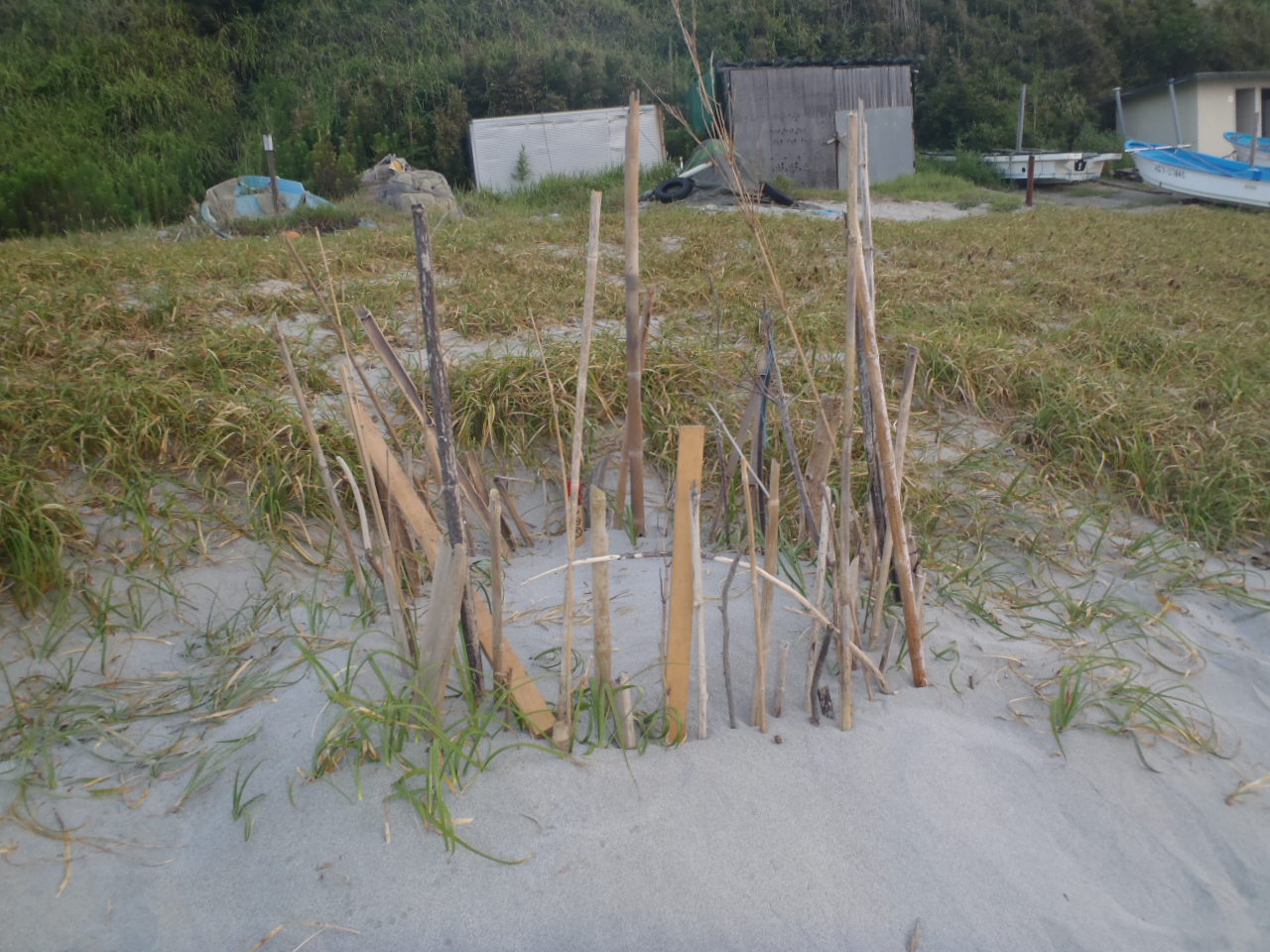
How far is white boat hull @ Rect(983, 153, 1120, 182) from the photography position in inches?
708

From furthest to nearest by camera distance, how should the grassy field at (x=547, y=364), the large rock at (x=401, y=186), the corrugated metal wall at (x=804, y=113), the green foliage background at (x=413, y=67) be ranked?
1. the corrugated metal wall at (x=804, y=113)
2. the green foliage background at (x=413, y=67)
3. the large rock at (x=401, y=186)
4. the grassy field at (x=547, y=364)

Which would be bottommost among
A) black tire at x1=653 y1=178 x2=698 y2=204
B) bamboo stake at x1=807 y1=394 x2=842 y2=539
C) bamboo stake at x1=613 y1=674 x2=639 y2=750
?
bamboo stake at x1=613 y1=674 x2=639 y2=750

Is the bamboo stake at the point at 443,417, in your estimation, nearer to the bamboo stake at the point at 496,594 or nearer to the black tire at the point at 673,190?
the bamboo stake at the point at 496,594

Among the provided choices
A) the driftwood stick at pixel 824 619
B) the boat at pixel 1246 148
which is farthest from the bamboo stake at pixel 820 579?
the boat at pixel 1246 148

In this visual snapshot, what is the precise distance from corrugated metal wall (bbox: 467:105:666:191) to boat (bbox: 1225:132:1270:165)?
1201 cm

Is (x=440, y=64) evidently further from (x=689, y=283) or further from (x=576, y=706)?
(x=576, y=706)

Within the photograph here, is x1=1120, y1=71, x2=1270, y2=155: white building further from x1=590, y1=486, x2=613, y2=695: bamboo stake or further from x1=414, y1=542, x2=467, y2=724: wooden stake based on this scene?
x1=414, y1=542, x2=467, y2=724: wooden stake

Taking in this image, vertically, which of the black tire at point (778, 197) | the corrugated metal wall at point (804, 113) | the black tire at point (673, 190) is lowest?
the black tire at point (778, 197)

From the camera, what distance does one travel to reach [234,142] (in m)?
14.8

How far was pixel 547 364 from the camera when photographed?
3242 millimetres

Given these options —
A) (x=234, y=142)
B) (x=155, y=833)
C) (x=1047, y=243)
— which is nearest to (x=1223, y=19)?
(x=1047, y=243)

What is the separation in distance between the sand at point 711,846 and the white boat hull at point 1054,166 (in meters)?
18.3

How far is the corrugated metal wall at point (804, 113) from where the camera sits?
1600 cm

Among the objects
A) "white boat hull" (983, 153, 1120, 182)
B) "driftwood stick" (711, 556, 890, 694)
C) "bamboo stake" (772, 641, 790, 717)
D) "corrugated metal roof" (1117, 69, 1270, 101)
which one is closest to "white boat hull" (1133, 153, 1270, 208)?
"white boat hull" (983, 153, 1120, 182)
